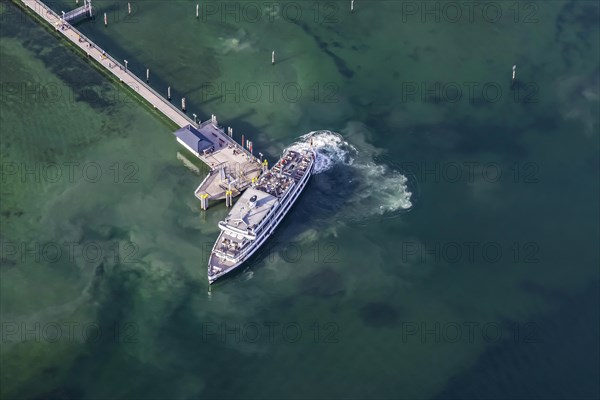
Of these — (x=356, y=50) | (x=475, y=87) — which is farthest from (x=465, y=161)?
(x=356, y=50)

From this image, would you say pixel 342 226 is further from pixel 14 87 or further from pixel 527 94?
pixel 14 87

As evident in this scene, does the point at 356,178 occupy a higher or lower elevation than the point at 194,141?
lower

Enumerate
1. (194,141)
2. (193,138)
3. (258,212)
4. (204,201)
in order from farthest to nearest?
(193,138), (194,141), (204,201), (258,212)

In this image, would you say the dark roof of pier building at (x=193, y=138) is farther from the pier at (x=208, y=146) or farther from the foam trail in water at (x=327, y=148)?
the foam trail in water at (x=327, y=148)

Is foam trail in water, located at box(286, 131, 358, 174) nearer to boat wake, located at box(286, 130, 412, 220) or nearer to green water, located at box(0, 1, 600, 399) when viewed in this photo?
boat wake, located at box(286, 130, 412, 220)

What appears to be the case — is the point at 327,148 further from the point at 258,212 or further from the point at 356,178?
the point at 258,212

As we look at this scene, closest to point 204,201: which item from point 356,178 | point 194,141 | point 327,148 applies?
point 194,141

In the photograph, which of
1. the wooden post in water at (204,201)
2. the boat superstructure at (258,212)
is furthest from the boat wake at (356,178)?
the wooden post in water at (204,201)
